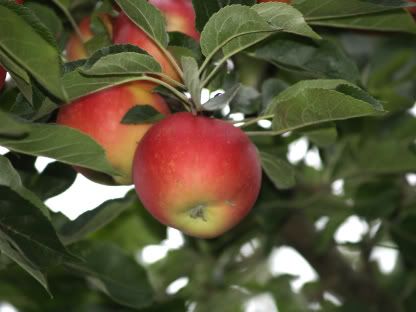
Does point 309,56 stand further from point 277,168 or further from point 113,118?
point 113,118

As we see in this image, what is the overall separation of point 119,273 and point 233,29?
2.02 feet

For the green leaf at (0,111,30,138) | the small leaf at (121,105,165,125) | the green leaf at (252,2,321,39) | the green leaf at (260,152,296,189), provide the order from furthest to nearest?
the green leaf at (260,152,296,189), the small leaf at (121,105,165,125), the green leaf at (252,2,321,39), the green leaf at (0,111,30,138)

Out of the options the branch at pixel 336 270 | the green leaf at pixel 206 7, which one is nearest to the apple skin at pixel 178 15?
the green leaf at pixel 206 7

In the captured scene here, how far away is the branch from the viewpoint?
1.77 m

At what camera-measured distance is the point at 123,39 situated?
104 cm

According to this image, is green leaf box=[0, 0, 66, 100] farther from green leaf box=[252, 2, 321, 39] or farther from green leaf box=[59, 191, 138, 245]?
green leaf box=[59, 191, 138, 245]

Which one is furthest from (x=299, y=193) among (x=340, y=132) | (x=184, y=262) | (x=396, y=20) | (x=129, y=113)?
(x=129, y=113)

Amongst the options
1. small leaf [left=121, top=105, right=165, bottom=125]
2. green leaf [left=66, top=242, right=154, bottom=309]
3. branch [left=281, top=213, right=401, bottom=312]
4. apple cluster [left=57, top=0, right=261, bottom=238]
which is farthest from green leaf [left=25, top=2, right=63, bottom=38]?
branch [left=281, top=213, right=401, bottom=312]

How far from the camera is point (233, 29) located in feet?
2.90

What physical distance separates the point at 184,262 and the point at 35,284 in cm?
51

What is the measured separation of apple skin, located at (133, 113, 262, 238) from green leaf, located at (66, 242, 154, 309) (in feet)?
1.24

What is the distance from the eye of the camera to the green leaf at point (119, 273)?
4.28 ft

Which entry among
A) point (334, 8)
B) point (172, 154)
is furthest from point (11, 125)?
point (334, 8)

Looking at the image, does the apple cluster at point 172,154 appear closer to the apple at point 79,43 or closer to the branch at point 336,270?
the apple at point 79,43
